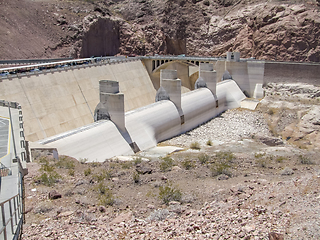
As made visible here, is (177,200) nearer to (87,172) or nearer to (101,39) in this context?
(87,172)

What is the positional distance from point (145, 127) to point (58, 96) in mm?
8939

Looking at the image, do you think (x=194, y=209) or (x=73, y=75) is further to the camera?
(x=73, y=75)

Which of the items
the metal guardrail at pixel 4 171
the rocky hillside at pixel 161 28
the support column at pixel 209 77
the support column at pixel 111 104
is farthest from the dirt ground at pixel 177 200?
the rocky hillside at pixel 161 28

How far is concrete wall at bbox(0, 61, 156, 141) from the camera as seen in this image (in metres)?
27.0

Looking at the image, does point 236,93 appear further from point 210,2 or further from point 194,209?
point 194,209

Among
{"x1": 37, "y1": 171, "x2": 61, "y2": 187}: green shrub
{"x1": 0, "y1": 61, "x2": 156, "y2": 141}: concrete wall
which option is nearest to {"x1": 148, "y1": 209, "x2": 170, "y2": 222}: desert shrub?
{"x1": 37, "y1": 171, "x2": 61, "y2": 187}: green shrub

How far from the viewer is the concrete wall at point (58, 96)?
27.0 m

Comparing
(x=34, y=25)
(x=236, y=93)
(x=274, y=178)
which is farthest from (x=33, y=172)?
(x=34, y=25)

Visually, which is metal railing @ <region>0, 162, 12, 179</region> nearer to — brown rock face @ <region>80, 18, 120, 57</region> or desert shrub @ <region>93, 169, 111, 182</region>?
desert shrub @ <region>93, 169, 111, 182</region>

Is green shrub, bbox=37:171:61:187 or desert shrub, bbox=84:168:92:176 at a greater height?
green shrub, bbox=37:171:61:187

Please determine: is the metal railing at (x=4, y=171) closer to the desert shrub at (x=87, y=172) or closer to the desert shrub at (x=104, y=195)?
the desert shrub at (x=104, y=195)

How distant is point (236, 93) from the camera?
143 feet

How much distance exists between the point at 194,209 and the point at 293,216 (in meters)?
2.93

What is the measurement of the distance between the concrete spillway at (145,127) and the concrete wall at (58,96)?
627cm
